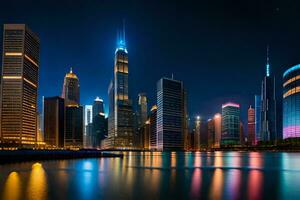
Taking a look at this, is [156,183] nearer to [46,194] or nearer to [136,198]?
[136,198]

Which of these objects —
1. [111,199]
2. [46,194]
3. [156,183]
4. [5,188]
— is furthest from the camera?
[156,183]

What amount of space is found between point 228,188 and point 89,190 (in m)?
19.0

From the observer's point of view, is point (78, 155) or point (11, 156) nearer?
point (11, 156)

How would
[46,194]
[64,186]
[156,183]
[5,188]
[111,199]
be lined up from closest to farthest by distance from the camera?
[111,199] < [46,194] < [5,188] < [64,186] < [156,183]

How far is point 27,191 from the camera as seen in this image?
45.6 meters

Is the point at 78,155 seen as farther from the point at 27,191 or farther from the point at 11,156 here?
the point at 27,191

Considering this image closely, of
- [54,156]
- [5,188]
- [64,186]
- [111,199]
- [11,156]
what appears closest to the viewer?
[111,199]

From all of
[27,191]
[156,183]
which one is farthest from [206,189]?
[27,191]

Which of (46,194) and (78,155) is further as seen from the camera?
(78,155)

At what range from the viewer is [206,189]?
158 feet

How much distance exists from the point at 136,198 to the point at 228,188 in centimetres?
1488

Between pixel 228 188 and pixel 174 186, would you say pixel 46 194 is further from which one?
pixel 228 188

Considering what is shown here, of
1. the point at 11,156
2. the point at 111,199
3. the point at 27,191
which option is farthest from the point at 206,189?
the point at 11,156

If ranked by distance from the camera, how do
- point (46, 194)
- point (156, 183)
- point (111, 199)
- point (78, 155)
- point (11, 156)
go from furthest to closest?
point (78, 155), point (11, 156), point (156, 183), point (46, 194), point (111, 199)
